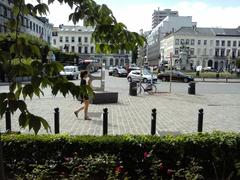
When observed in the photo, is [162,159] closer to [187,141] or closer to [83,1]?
[187,141]

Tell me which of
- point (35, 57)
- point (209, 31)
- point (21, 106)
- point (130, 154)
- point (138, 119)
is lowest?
point (138, 119)

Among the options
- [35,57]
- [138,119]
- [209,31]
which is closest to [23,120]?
[35,57]

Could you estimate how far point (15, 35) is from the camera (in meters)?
2.97

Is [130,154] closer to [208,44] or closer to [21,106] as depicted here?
[21,106]

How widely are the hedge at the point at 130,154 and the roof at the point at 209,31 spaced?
390 ft

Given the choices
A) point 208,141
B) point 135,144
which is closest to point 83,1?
point 135,144

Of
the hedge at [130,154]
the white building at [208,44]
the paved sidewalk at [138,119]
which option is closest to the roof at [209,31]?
the white building at [208,44]

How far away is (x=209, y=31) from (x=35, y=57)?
13006 centimetres

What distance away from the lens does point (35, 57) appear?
2.81 meters

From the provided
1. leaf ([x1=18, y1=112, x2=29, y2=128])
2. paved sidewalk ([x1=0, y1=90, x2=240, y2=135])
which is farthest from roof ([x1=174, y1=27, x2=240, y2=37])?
leaf ([x1=18, y1=112, x2=29, y2=128])

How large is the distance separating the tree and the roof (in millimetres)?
121846

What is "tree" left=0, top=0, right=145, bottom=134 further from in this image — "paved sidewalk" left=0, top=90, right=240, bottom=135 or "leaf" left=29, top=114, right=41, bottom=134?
"paved sidewalk" left=0, top=90, right=240, bottom=135

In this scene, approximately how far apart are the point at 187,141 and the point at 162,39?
146 meters

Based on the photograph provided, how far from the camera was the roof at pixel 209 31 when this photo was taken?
12338cm
